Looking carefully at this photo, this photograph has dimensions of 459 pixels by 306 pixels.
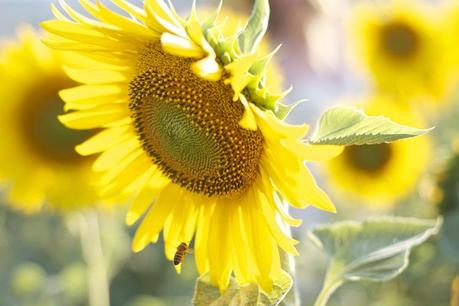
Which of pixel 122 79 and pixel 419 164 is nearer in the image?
pixel 122 79

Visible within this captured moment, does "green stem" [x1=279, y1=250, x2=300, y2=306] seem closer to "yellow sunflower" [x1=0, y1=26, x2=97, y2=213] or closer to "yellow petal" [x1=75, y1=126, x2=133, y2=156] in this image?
"yellow petal" [x1=75, y1=126, x2=133, y2=156]

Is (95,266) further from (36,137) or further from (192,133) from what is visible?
(192,133)

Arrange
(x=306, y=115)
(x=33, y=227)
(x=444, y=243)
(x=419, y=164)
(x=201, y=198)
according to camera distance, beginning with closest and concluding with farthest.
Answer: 1. (x=201, y=198)
2. (x=444, y=243)
3. (x=419, y=164)
4. (x=33, y=227)
5. (x=306, y=115)

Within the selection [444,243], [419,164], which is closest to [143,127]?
[444,243]

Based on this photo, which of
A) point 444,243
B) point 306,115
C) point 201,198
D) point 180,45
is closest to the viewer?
point 180,45

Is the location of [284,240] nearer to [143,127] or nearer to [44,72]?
[143,127]

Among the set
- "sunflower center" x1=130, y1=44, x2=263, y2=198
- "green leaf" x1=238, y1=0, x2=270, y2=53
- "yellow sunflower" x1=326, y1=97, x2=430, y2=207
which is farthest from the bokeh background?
"green leaf" x1=238, y1=0, x2=270, y2=53
